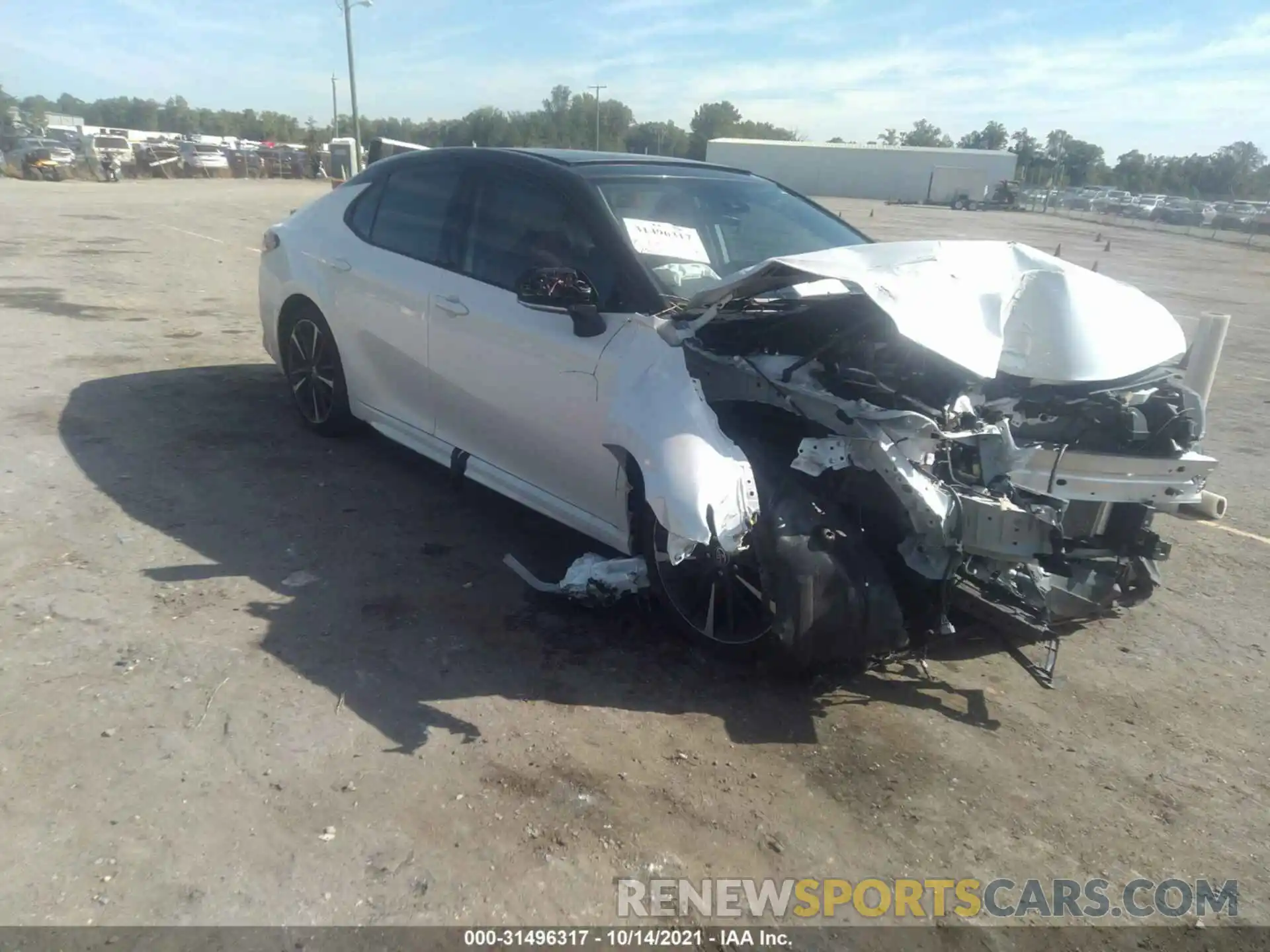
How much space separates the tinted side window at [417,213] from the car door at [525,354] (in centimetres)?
22

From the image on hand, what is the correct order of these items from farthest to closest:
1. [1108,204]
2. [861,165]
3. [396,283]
Result: [861,165] → [1108,204] → [396,283]

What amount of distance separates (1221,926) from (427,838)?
7.35ft

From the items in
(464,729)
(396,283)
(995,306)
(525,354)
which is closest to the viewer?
(464,729)

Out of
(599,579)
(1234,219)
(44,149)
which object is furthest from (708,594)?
(1234,219)

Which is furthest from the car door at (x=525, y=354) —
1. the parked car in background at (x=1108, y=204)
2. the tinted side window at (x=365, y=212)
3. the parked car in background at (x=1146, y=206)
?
the parked car in background at (x=1108, y=204)

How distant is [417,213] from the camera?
5105mm

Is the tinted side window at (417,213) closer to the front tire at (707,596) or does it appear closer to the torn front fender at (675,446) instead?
the torn front fender at (675,446)

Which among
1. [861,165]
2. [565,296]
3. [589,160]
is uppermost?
[861,165]

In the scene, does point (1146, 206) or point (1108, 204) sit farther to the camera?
point (1146, 206)

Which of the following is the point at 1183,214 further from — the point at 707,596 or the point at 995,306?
the point at 707,596

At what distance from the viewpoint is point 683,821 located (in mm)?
2885

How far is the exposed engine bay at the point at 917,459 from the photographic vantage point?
327 cm

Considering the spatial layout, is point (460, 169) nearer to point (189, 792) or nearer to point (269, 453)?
point (269, 453)

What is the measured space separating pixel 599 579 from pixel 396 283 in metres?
2.13
